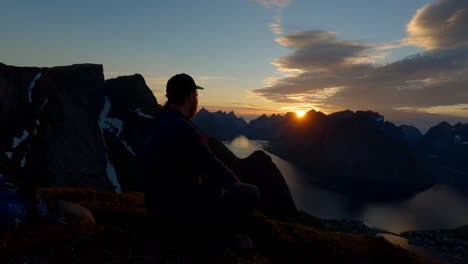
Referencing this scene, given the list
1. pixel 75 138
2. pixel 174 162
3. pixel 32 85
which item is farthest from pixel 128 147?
pixel 174 162

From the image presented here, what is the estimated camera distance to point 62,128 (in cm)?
11500

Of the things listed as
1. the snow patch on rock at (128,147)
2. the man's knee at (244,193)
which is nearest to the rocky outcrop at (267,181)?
the snow patch on rock at (128,147)

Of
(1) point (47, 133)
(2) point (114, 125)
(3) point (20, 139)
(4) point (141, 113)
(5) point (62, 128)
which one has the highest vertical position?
(4) point (141, 113)

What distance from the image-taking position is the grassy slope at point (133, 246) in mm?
5543

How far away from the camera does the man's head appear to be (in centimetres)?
511

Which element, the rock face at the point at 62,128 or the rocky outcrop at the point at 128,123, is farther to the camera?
the rocky outcrop at the point at 128,123

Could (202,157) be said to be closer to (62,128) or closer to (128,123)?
(62,128)

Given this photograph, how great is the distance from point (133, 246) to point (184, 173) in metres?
2.58

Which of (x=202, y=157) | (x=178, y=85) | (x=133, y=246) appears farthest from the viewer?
(x=133, y=246)

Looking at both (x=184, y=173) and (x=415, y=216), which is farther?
(x=415, y=216)

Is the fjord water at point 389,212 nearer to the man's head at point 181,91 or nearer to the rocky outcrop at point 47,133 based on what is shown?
the rocky outcrop at point 47,133

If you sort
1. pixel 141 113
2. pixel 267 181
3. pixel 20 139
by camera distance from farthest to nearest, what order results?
pixel 141 113 → pixel 267 181 → pixel 20 139

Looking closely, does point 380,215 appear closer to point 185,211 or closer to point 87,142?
point 87,142

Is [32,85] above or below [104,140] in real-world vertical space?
above
